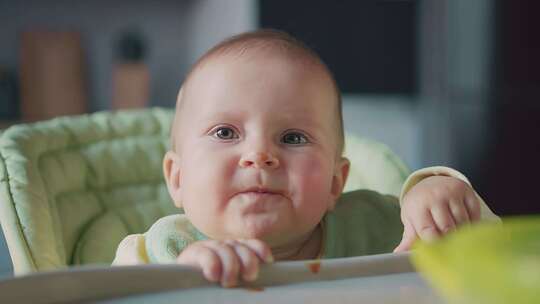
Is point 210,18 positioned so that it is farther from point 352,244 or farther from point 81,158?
point 352,244

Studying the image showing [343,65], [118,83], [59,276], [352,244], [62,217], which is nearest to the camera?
[59,276]

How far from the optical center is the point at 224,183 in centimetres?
75

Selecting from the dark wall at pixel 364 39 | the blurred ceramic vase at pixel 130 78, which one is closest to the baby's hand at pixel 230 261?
the blurred ceramic vase at pixel 130 78

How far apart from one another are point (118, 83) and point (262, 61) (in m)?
2.27

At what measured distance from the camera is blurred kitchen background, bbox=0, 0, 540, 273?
2760 millimetres

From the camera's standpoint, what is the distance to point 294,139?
79 centimetres

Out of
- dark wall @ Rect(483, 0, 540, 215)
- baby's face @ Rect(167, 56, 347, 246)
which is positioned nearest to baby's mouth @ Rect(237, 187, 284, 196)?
baby's face @ Rect(167, 56, 347, 246)

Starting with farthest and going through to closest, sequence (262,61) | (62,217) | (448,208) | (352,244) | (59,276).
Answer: (62,217), (352,244), (262,61), (448,208), (59,276)

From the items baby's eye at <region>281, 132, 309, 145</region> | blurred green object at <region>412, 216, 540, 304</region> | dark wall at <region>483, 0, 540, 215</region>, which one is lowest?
dark wall at <region>483, 0, 540, 215</region>

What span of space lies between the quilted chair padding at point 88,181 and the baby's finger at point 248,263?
43 cm

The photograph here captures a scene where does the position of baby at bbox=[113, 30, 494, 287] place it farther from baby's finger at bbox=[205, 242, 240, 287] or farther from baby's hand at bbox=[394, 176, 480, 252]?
baby's finger at bbox=[205, 242, 240, 287]

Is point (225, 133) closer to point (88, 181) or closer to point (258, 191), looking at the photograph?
point (258, 191)

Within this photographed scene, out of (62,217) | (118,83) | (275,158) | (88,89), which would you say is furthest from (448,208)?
(88,89)

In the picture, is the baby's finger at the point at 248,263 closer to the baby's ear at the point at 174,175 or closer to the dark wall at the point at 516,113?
the baby's ear at the point at 174,175
